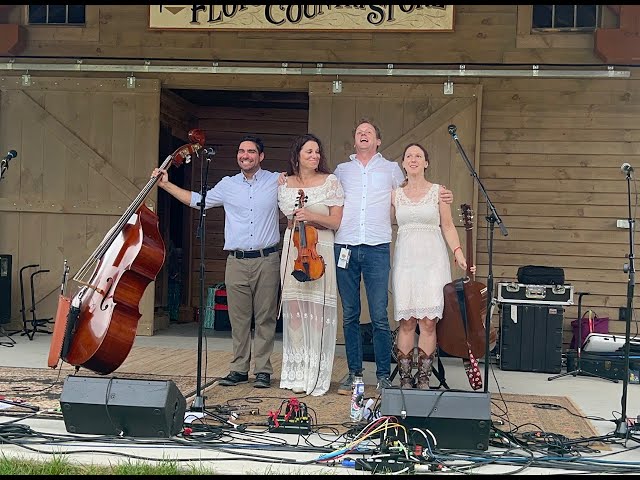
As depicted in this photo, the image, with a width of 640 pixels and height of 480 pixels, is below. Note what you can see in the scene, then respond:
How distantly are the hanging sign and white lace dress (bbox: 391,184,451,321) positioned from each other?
9.24 ft

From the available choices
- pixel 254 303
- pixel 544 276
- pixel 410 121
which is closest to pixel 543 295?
pixel 544 276

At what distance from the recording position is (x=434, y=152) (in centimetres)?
744

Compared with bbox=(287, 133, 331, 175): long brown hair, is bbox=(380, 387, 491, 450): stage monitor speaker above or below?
below

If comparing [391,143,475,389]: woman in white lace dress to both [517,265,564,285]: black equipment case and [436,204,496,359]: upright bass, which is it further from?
[517,265,564,285]: black equipment case

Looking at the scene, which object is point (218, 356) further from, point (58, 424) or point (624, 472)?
point (624, 472)

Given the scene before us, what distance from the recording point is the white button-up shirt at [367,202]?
201 inches

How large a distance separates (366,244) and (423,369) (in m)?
0.88

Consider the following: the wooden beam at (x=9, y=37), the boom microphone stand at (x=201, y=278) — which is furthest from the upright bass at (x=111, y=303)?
the wooden beam at (x=9, y=37)

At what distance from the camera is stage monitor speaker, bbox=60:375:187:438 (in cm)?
380

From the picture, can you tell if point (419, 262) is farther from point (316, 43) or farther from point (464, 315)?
point (316, 43)

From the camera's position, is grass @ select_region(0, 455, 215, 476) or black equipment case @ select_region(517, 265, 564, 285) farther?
black equipment case @ select_region(517, 265, 564, 285)

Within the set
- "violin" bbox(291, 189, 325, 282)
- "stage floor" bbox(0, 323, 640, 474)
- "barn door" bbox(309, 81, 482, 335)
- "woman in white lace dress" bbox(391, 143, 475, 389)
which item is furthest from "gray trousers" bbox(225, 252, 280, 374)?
"barn door" bbox(309, 81, 482, 335)

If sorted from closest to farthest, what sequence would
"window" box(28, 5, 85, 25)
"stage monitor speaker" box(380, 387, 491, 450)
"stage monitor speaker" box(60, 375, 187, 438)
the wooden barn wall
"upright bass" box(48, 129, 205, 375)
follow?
"stage monitor speaker" box(380, 387, 491, 450) → "stage monitor speaker" box(60, 375, 187, 438) → "upright bass" box(48, 129, 205, 375) → the wooden barn wall → "window" box(28, 5, 85, 25)

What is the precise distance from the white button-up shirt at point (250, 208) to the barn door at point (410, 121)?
2.20 m
